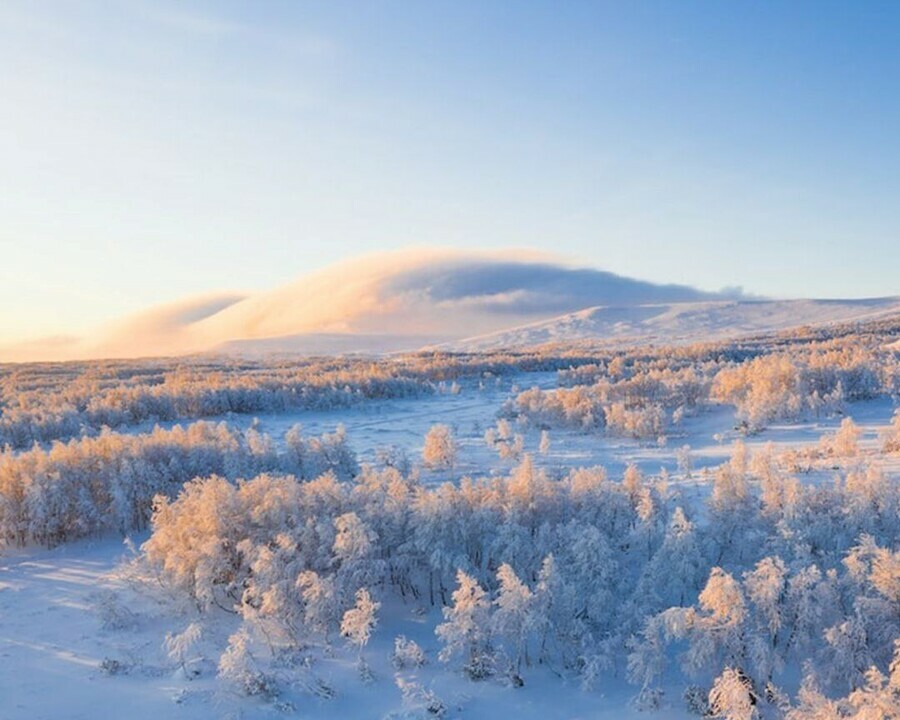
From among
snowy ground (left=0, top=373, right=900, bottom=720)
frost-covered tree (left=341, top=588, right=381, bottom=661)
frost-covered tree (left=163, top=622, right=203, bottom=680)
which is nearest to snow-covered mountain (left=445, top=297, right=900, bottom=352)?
snowy ground (left=0, top=373, right=900, bottom=720)

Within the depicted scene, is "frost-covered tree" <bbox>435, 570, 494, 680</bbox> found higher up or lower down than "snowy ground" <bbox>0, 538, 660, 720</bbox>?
higher up

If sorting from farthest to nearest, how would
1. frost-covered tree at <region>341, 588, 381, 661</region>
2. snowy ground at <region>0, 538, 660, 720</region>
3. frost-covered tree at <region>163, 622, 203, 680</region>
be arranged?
frost-covered tree at <region>163, 622, 203, 680</region> < frost-covered tree at <region>341, 588, 381, 661</region> < snowy ground at <region>0, 538, 660, 720</region>

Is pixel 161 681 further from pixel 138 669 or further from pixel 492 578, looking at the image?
pixel 492 578

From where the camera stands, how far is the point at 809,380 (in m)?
25.5

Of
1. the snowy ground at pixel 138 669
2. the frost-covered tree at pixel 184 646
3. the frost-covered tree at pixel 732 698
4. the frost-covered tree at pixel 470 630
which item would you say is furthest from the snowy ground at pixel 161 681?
the frost-covered tree at pixel 732 698

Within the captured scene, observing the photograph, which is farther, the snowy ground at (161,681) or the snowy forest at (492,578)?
the snowy ground at (161,681)

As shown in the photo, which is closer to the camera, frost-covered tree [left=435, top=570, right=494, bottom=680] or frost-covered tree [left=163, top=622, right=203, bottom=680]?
frost-covered tree [left=435, top=570, right=494, bottom=680]

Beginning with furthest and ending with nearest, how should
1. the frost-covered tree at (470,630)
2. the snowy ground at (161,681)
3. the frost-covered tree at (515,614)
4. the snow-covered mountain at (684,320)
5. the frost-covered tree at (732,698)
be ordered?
the snow-covered mountain at (684,320), the frost-covered tree at (470,630), the frost-covered tree at (515,614), the snowy ground at (161,681), the frost-covered tree at (732,698)

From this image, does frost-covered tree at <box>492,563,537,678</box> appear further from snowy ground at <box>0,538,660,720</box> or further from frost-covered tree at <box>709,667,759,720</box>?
frost-covered tree at <box>709,667,759,720</box>

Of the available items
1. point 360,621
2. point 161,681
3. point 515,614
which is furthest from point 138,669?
point 515,614

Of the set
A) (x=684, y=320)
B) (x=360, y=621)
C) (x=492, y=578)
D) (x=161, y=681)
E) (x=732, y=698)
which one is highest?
(x=684, y=320)

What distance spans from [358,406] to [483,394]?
8052 millimetres

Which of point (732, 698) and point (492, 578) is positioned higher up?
point (492, 578)

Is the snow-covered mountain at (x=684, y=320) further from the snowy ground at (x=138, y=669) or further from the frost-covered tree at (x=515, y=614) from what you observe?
the frost-covered tree at (x=515, y=614)
